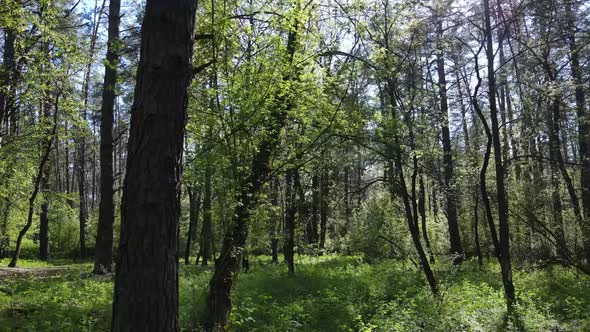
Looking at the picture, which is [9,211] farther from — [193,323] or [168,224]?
[168,224]

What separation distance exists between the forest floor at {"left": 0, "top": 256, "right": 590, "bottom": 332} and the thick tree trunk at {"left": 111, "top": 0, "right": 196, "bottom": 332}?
397cm

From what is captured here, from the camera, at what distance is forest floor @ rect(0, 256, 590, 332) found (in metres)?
6.79

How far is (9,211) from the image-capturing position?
2123 centimetres

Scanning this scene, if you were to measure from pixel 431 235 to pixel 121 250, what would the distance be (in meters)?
18.4

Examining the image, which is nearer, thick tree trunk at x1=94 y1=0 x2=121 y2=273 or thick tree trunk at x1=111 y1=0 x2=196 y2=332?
thick tree trunk at x1=111 y1=0 x2=196 y2=332

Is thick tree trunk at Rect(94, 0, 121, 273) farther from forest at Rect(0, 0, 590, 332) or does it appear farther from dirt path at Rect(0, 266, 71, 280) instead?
dirt path at Rect(0, 266, 71, 280)

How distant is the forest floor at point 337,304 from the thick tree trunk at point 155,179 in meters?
3.97

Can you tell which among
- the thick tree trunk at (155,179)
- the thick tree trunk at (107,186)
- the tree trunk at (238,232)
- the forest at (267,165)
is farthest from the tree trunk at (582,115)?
the thick tree trunk at (155,179)

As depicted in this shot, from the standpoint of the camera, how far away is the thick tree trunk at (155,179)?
8.40 feet

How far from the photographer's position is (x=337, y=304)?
980 cm

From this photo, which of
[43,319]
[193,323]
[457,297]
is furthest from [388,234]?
[43,319]

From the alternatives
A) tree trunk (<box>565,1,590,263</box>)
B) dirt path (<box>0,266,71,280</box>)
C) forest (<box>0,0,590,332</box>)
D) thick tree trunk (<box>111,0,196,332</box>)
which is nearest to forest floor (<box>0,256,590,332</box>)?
forest (<box>0,0,590,332</box>)

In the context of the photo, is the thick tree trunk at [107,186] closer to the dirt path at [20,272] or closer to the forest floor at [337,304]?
the forest floor at [337,304]

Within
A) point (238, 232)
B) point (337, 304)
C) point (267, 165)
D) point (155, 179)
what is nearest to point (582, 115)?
point (337, 304)
